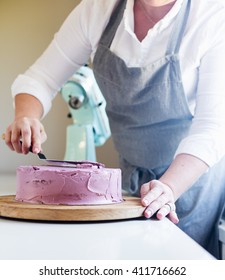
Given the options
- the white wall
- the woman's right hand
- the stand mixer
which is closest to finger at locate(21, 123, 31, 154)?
the woman's right hand

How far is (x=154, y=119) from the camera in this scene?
1.06 metres

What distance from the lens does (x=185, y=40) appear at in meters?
1.00

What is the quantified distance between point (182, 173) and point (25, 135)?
0.31 m

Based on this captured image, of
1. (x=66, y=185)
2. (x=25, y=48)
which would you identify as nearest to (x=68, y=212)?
(x=66, y=185)

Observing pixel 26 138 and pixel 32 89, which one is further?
pixel 32 89

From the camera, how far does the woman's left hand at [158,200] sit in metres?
0.78

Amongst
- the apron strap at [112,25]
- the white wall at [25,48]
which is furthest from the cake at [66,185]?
the white wall at [25,48]

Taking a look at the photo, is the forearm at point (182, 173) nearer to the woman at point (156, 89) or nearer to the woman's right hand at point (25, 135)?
the woman at point (156, 89)

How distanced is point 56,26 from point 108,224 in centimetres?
135

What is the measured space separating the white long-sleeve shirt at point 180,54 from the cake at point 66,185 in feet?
0.56

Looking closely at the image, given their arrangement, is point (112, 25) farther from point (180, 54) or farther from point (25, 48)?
point (25, 48)
